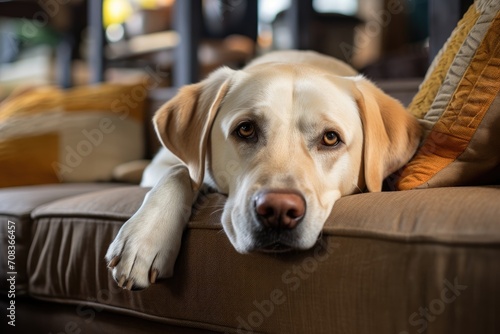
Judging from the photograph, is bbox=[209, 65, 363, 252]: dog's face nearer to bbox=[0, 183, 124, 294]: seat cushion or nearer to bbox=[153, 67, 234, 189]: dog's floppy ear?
bbox=[153, 67, 234, 189]: dog's floppy ear

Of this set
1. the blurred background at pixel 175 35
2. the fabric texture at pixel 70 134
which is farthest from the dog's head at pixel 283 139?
the blurred background at pixel 175 35

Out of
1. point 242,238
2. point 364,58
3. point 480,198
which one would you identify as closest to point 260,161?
point 242,238

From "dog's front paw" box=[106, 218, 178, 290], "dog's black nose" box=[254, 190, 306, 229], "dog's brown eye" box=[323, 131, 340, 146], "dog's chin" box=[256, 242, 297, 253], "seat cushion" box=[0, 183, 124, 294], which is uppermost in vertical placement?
"dog's brown eye" box=[323, 131, 340, 146]

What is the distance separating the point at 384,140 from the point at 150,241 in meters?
0.74

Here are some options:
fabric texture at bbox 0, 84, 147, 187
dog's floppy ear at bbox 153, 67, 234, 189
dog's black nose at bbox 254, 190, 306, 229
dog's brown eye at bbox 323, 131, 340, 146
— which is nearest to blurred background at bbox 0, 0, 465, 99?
fabric texture at bbox 0, 84, 147, 187

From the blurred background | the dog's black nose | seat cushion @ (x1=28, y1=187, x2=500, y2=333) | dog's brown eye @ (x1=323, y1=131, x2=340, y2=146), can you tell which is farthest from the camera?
the blurred background

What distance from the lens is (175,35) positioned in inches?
180

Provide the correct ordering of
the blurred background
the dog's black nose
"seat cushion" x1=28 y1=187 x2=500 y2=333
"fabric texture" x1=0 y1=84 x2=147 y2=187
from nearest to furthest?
"seat cushion" x1=28 y1=187 x2=500 y2=333
the dog's black nose
"fabric texture" x1=0 y1=84 x2=147 y2=187
the blurred background

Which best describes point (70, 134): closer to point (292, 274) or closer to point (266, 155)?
point (266, 155)

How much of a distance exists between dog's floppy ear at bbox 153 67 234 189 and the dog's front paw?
12.3 inches

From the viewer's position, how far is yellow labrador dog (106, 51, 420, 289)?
52.2 inches

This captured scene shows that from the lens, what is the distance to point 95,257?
174 centimetres

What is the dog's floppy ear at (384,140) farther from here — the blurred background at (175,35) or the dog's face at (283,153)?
the blurred background at (175,35)

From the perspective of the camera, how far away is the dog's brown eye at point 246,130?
5.27 feet
